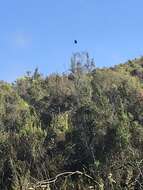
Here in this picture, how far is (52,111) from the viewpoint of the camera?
156 feet

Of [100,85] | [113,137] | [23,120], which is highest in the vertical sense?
[100,85]

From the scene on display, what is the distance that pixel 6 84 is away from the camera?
6550cm

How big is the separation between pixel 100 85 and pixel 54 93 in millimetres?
4748

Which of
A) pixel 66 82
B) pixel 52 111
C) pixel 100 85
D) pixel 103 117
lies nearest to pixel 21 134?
pixel 103 117

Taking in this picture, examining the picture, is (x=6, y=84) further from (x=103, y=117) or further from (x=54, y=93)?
(x=103, y=117)

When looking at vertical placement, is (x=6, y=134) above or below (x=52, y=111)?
below

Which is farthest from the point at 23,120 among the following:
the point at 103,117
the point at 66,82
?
the point at 66,82

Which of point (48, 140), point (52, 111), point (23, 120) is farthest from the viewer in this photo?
point (52, 111)

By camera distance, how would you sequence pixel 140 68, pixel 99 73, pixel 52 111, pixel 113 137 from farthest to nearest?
pixel 140 68
pixel 99 73
pixel 52 111
pixel 113 137

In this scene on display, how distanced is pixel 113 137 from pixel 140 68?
96.1 feet

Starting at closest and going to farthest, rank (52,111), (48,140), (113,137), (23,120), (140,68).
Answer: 1. (113,137)
2. (48,140)
3. (23,120)
4. (52,111)
5. (140,68)

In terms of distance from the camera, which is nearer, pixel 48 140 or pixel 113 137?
pixel 113 137

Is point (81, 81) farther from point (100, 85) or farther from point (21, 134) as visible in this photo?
point (21, 134)

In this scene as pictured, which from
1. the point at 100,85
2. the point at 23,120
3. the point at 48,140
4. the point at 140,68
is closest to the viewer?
the point at 48,140
